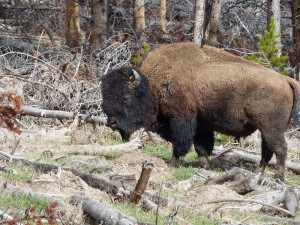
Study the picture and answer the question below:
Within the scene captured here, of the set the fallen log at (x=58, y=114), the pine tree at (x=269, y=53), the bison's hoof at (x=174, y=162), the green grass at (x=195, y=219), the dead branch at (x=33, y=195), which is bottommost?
the bison's hoof at (x=174, y=162)

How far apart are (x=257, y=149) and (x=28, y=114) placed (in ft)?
13.8

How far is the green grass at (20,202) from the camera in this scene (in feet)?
22.0

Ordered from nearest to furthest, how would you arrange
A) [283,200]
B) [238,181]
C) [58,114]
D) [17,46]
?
[283,200] < [238,181] < [58,114] < [17,46]

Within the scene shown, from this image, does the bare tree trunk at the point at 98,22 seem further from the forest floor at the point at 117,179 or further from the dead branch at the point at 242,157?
the dead branch at the point at 242,157

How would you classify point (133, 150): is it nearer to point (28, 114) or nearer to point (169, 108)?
point (169, 108)

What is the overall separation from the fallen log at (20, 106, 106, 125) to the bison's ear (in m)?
1.77

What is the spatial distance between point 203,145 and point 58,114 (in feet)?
9.87

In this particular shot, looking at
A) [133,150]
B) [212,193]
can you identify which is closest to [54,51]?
[133,150]

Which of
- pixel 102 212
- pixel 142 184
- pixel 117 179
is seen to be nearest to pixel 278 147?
pixel 117 179

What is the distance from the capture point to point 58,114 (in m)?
12.8

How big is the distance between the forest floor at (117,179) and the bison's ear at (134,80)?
41.4 inches

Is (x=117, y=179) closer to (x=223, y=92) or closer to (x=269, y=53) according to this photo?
(x=223, y=92)

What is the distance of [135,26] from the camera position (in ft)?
67.6

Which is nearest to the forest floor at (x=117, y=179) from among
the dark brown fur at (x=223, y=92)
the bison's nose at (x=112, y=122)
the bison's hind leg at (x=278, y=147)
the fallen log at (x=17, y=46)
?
the bison's hind leg at (x=278, y=147)
